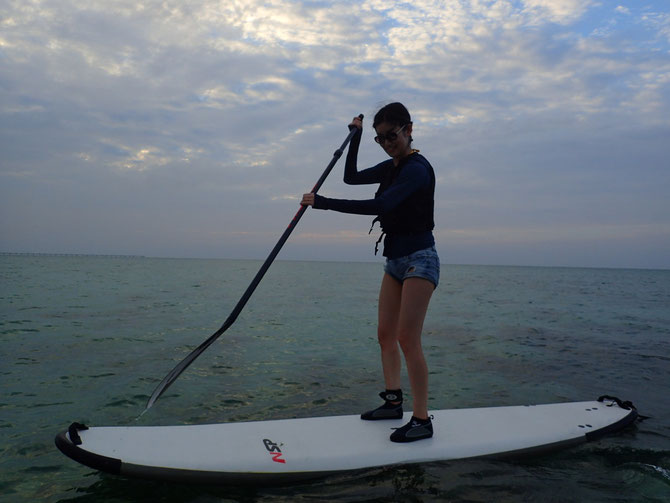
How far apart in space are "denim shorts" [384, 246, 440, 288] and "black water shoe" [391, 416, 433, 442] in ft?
3.94

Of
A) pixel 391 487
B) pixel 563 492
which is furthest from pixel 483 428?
pixel 391 487

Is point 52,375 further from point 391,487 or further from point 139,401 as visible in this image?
point 391,487

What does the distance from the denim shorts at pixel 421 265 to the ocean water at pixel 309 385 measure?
1.49 metres

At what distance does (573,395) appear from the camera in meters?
6.02

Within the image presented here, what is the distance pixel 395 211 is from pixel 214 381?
406 cm

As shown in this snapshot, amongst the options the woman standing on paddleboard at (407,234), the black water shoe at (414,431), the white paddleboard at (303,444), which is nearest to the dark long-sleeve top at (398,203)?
the woman standing on paddleboard at (407,234)

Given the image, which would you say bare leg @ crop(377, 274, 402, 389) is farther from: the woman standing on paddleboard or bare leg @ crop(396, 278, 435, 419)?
bare leg @ crop(396, 278, 435, 419)

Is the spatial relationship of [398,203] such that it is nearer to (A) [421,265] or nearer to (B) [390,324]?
(A) [421,265]

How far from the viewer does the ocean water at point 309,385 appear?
3.18 meters

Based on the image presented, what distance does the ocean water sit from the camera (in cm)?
318

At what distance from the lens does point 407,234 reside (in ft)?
11.8

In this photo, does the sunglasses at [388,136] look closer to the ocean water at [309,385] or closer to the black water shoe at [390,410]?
the black water shoe at [390,410]

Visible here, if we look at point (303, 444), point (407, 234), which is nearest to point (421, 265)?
point (407, 234)

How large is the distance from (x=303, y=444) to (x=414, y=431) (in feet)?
3.06
